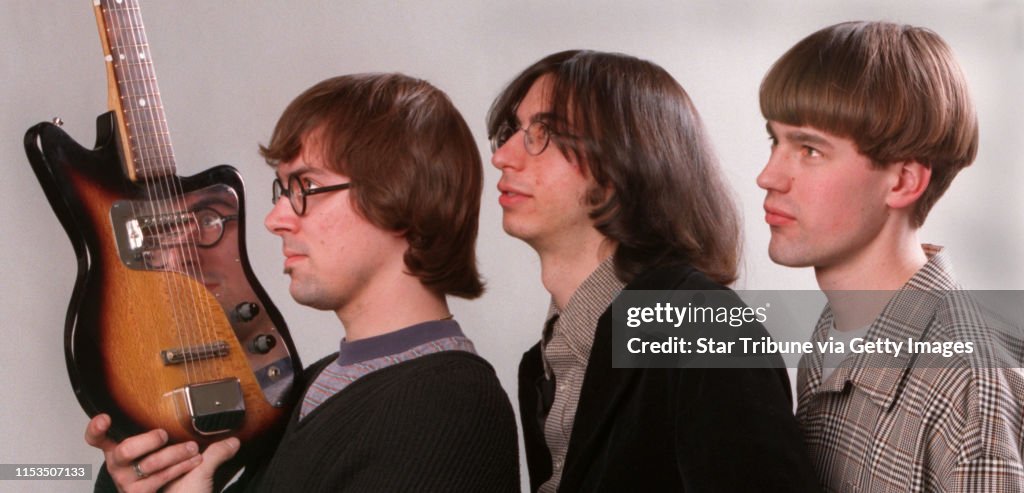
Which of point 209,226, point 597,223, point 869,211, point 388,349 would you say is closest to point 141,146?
point 209,226

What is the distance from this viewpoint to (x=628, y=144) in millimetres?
1938

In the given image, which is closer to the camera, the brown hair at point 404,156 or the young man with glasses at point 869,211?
the young man with glasses at point 869,211

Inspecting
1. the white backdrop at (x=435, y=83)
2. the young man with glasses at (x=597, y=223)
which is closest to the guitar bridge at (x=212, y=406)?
the young man with glasses at (x=597, y=223)

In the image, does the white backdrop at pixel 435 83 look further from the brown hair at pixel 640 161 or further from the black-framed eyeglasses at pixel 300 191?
the black-framed eyeglasses at pixel 300 191

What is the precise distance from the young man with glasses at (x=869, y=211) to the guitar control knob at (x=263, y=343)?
0.85 metres

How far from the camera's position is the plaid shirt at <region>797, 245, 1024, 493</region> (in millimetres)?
1558

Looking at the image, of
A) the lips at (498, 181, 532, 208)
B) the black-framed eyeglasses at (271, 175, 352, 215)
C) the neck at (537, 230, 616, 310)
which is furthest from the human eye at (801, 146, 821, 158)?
the black-framed eyeglasses at (271, 175, 352, 215)

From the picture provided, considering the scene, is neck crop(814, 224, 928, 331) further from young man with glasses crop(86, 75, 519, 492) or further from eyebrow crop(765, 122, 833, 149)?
young man with glasses crop(86, 75, 519, 492)

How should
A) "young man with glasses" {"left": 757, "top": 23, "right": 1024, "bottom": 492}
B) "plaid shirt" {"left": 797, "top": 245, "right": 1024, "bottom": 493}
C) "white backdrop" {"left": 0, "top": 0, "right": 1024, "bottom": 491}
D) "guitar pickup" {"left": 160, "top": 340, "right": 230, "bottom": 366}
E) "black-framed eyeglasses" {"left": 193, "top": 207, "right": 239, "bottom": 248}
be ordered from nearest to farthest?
"plaid shirt" {"left": 797, "top": 245, "right": 1024, "bottom": 493} < "young man with glasses" {"left": 757, "top": 23, "right": 1024, "bottom": 492} < "guitar pickup" {"left": 160, "top": 340, "right": 230, "bottom": 366} < "black-framed eyeglasses" {"left": 193, "top": 207, "right": 239, "bottom": 248} < "white backdrop" {"left": 0, "top": 0, "right": 1024, "bottom": 491}

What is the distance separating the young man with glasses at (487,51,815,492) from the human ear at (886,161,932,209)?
295mm

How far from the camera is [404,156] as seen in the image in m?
1.92

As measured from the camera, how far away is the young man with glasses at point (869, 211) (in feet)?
5.57

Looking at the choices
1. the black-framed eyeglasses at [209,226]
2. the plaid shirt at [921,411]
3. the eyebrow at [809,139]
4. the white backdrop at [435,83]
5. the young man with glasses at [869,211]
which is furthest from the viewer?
the white backdrop at [435,83]

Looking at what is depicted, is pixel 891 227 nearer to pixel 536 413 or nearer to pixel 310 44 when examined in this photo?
pixel 536 413
